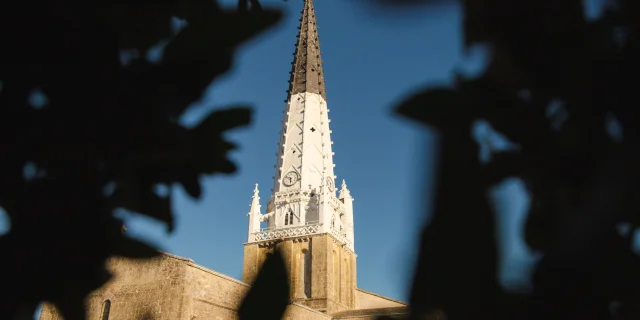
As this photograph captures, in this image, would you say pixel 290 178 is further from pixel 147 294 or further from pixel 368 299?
pixel 147 294

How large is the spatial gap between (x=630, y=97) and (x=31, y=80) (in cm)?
95

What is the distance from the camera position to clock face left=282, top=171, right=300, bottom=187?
31.9 m

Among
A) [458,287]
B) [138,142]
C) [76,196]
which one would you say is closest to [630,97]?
[458,287]

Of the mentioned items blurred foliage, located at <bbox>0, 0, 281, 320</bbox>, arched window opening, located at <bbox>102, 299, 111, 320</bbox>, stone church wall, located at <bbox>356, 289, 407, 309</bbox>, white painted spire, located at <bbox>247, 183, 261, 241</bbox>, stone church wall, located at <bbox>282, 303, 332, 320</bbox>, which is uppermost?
white painted spire, located at <bbox>247, 183, 261, 241</bbox>

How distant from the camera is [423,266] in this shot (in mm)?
727

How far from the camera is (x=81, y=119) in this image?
3.03ft

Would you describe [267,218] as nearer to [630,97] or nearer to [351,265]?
[351,265]

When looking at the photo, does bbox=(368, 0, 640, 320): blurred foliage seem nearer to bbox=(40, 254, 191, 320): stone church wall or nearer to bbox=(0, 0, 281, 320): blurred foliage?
bbox=(0, 0, 281, 320): blurred foliage

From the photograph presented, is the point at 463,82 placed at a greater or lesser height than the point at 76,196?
greater

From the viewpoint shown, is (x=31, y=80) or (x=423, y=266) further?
(x=31, y=80)

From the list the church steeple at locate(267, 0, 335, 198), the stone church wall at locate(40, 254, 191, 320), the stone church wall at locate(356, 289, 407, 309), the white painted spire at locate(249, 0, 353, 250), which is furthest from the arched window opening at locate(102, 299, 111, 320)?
the stone church wall at locate(356, 289, 407, 309)

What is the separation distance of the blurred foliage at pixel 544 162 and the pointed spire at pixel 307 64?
3430cm

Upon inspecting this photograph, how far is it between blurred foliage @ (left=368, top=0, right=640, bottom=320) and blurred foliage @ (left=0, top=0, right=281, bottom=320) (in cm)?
35

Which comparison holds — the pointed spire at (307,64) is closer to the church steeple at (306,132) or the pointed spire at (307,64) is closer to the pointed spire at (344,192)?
the church steeple at (306,132)
